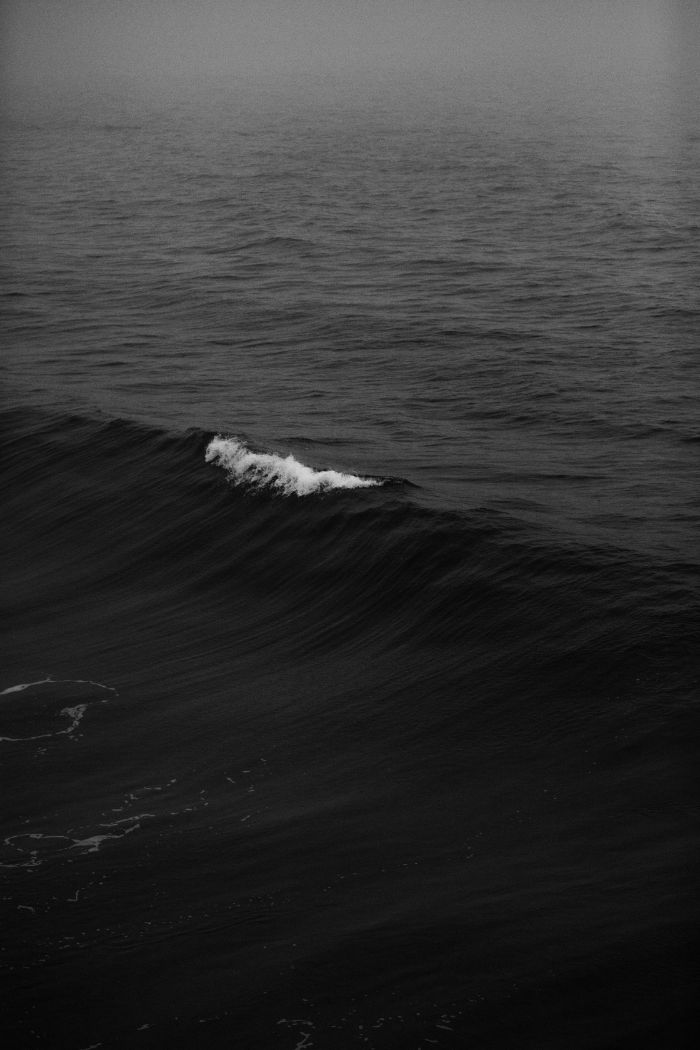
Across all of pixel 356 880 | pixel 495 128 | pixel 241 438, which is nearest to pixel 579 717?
pixel 356 880

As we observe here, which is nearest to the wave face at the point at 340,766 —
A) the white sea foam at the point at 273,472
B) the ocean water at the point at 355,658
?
the ocean water at the point at 355,658

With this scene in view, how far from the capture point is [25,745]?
74.8ft

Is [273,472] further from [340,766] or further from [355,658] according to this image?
[340,766]

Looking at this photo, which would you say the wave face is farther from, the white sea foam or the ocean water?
the white sea foam

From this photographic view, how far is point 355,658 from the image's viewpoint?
82.8ft

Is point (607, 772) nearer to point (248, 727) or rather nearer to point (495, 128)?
point (248, 727)

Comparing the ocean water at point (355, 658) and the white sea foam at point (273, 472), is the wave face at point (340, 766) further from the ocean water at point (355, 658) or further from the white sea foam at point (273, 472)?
the white sea foam at point (273, 472)

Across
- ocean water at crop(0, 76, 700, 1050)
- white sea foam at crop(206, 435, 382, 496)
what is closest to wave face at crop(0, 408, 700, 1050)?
ocean water at crop(0, 76, 700, 1050)

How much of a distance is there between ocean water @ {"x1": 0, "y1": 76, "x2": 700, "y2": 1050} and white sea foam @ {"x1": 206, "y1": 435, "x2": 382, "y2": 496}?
15cm

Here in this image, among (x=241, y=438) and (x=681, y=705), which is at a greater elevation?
(x=241, y=438)

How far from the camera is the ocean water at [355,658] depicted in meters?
16.4

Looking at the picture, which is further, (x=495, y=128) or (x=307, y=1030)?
(x=495, y=128)

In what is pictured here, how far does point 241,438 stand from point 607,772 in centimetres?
1870

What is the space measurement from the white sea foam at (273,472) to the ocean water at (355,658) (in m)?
0.15
